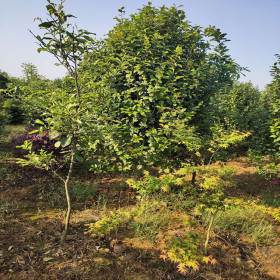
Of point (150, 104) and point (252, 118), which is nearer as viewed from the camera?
point (150, 104)

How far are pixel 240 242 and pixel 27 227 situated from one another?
4.07 metres

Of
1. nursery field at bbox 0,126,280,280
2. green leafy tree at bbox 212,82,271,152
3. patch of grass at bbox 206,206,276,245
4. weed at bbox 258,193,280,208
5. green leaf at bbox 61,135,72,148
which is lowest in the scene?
nursery field at bbox 0,126,280,280

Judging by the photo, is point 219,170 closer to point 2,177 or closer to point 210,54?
point 210,54

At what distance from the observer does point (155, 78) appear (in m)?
4.07

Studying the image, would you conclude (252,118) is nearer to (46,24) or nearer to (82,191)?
(82,191)

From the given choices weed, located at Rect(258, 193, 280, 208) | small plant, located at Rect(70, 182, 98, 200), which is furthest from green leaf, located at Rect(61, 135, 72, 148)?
weed, located at Rect(258, 193, 280, 208)

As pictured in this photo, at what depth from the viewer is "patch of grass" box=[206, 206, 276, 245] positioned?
3.60m

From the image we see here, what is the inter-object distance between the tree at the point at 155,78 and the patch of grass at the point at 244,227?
1.64m

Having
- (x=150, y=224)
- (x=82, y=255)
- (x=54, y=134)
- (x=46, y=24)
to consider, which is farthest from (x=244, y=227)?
(x=46, y=24)

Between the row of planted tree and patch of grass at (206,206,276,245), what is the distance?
0.68m

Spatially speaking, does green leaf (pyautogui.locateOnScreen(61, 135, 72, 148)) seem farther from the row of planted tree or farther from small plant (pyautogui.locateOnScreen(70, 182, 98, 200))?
small plant (pyautogui.locateOnScreen(70, 182, 98, 200))

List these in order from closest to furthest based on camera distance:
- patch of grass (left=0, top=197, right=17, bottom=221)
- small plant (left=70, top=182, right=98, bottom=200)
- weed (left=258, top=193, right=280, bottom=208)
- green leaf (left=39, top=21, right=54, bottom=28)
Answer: green leaf (left=39, top=21, right=54, bottom=28)
patch of grass (left=0, top=197, right=17, bottom=221)
small plant (left=70, top=182, right=98, bottom=200)
weed (left=258, top=193, right=280, bottom=208)

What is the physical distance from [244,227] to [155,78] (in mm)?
3775

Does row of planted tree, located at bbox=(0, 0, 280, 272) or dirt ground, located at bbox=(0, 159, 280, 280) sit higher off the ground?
row of planted tree, located at bbox=(0, 0, 280, 272)
